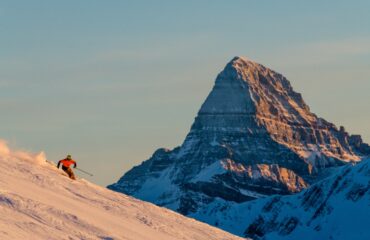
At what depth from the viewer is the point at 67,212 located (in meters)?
77.5

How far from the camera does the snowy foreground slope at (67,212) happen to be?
7300 cm

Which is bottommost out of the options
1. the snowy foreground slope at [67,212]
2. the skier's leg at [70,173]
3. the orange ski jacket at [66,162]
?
the snowy foreground slope at [67,212]

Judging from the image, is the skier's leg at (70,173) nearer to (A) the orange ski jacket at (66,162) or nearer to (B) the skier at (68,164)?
(B) the skier at (68,164)

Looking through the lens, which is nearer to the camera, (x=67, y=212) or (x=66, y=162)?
(x=67, y=212)

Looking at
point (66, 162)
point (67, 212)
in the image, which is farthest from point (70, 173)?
point (67, 212)

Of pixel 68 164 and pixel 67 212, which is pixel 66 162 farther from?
pixel 67 212

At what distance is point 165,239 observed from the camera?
8094 cm

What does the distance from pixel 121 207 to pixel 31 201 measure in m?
10.5

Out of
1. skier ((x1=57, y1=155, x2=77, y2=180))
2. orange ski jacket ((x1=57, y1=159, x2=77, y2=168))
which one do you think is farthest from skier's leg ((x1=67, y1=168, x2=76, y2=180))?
orange ski jacket ((x1=57, y1=159, x2=77, y2=168))

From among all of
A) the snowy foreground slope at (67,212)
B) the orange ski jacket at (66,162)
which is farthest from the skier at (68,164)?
the snowy foreground slope at (67,212)

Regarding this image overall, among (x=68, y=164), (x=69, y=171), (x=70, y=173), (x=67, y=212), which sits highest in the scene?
(x=68, y=164)

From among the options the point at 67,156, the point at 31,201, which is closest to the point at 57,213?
the point at 31,201

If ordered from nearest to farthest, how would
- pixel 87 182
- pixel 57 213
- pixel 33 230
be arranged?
pixel 33 230, pixel 57 213, pixel 87 182

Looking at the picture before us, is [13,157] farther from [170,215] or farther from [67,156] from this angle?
[170,215]
